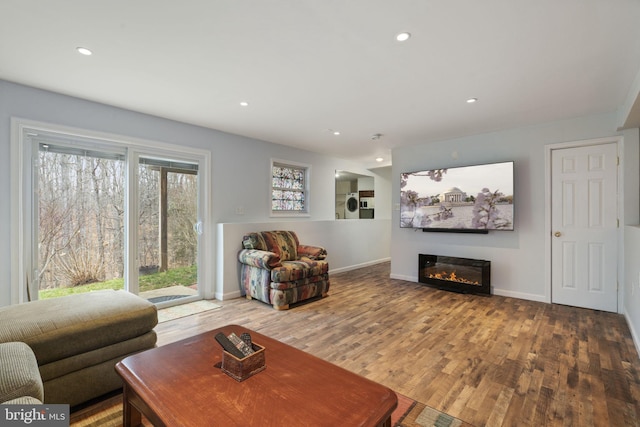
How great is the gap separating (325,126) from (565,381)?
3.52 m

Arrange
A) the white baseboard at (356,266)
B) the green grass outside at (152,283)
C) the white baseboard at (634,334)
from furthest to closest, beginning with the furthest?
the white baseboard at (356,266) < the green grass outside at (152,283) < the white baseboard at (634,334)

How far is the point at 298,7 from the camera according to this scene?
1.70 m

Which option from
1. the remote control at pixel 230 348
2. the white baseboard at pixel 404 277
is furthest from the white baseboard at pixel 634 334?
the remote control at pixel 230 348

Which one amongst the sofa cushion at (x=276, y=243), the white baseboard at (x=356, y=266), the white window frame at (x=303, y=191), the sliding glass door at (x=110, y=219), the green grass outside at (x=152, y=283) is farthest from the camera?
the white baseboard at (x=356, y=266)

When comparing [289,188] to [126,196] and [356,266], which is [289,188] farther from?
[126,196]

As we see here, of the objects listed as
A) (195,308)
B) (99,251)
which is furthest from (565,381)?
(99,251)

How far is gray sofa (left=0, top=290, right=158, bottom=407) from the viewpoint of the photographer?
1631 millimetres

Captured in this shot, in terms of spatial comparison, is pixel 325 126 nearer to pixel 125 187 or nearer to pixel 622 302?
pixel 125 187

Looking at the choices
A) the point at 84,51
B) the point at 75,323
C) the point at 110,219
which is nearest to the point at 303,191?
the point at 110,219

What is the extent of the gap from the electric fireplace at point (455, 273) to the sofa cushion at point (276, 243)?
2146mm

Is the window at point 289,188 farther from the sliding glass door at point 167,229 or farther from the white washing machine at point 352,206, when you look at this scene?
the white washing machine at point 352,206

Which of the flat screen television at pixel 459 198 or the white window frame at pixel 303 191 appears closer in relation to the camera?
the flat screen television at pixel 459 198

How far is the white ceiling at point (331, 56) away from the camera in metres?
1.73

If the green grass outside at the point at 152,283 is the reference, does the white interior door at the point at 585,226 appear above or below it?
above
